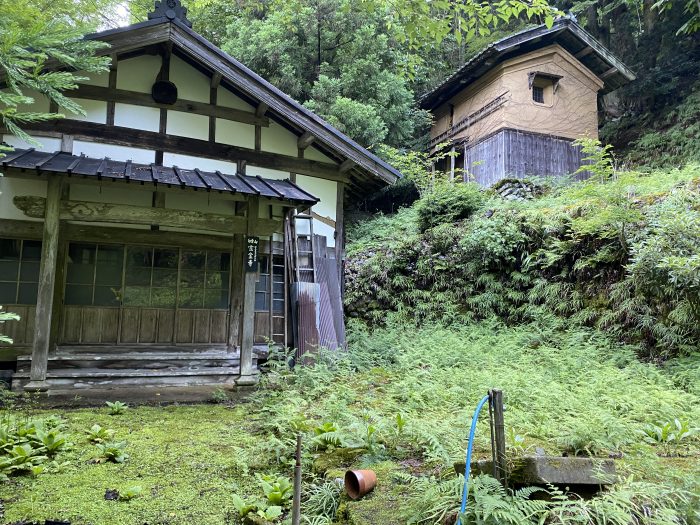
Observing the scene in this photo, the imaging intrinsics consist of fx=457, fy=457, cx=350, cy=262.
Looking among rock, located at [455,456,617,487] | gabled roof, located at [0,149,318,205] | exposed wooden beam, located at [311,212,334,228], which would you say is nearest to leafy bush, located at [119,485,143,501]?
rock, located at [455,456,617,487]

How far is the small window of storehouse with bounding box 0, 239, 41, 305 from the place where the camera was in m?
7.87

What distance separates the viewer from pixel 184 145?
902 cm

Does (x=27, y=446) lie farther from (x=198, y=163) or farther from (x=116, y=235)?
(x=198, y=163)

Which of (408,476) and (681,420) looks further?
(681,420)

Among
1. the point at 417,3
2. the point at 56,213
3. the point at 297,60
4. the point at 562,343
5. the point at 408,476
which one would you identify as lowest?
the point at 408,476

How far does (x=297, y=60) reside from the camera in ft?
59.1

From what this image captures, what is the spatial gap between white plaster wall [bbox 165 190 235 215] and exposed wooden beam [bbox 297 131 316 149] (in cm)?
205

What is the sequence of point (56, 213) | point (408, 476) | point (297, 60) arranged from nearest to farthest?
point (408, 476), point (56, 213), point (297, 60)

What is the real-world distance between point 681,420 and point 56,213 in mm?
8539

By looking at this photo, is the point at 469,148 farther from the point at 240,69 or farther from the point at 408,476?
the point at 408,476

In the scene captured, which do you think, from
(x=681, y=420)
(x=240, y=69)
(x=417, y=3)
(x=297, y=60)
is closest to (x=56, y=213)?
(x=240, y=69)

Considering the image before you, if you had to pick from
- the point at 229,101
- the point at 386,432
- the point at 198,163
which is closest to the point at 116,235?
Answer: the point at 198,163

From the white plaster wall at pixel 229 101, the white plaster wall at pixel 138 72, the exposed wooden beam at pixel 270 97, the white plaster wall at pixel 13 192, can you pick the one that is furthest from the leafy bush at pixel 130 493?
the white plaster wall at pixel 229 101

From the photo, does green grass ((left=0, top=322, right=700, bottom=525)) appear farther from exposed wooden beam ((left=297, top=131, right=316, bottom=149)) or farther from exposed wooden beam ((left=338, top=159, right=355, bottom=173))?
exposed wooden beam ((left=297, top=131, right=316, bottom=149))
